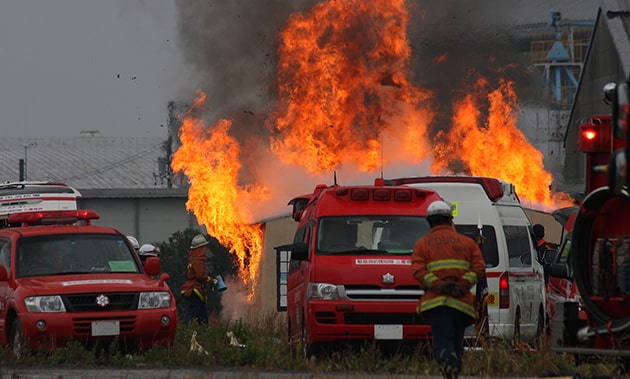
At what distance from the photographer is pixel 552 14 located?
6456 cm

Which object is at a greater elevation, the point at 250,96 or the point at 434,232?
the point at 250,96

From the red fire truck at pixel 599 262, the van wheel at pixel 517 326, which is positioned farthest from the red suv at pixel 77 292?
the red fire truck at pixel 599 262

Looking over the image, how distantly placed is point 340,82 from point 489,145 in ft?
16.6

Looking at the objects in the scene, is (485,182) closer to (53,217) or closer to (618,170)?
(53,217)

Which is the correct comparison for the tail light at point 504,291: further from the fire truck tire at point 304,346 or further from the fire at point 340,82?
the fire at point 340,82

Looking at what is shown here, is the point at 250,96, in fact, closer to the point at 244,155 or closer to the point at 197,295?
the point at 244,155

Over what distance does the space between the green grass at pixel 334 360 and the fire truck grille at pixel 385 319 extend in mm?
324

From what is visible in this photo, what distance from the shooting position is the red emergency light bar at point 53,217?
61.4ft

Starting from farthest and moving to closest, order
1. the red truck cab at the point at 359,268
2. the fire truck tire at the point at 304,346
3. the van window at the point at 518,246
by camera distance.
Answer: the van window at the point at 518,246, the fire truck tire at the point at 304,346, the red truck cab at the point at 359,268

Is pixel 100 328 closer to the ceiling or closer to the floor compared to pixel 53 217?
closer to the floor

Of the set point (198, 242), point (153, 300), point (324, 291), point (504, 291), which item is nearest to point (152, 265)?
point (153, 300)

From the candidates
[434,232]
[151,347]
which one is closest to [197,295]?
[151,347]

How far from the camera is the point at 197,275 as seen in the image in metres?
23.2

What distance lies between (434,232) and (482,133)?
75.5 feet
